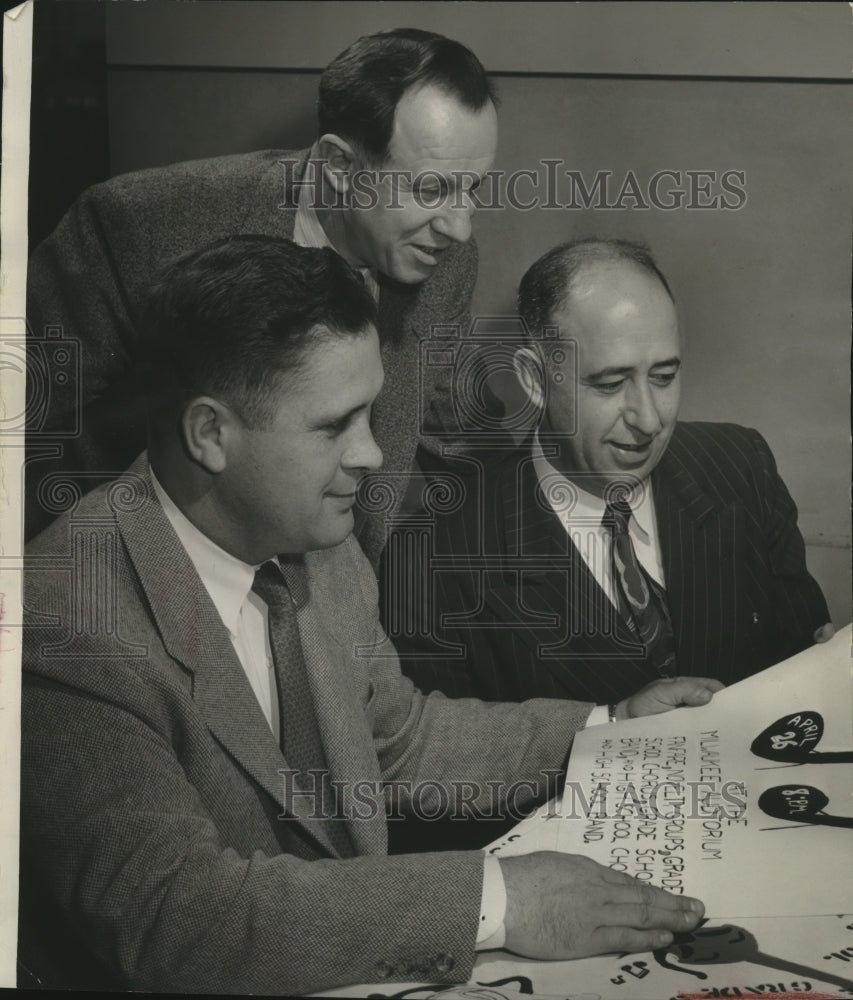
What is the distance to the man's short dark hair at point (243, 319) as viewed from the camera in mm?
1975

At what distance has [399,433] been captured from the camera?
2.12 meters

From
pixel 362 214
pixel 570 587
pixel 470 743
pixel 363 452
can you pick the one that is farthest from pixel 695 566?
pixel 362 214

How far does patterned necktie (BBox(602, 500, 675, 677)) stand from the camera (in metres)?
2.15

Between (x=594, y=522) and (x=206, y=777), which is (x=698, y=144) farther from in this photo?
(x=206, y=777)

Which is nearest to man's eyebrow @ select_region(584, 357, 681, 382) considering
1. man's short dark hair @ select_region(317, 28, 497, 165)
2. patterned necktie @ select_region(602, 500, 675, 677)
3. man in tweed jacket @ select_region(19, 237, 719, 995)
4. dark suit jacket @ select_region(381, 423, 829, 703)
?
dark suit jacket @ select_region(381, 423, 829, 703)

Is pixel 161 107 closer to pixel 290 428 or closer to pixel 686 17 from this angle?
pixel 290 428

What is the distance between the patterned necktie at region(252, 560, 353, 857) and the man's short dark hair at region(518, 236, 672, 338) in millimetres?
579

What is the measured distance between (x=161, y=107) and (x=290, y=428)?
0.61m

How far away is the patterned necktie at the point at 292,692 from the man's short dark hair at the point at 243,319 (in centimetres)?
26

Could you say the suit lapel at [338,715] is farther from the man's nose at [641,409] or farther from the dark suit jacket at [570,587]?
the man's nose at [641,409]

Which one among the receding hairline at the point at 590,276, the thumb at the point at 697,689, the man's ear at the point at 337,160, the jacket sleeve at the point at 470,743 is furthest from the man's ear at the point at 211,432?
the thumb at the point at 697,689

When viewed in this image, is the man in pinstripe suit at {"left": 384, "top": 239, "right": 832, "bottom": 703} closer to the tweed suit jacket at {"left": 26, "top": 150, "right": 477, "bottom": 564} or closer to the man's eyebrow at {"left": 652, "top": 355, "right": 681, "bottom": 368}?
the man's eyebrow at {"left": 652, "top": 355, "right": 681, "bottom": 368}

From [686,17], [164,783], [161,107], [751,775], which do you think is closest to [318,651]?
[164,783]

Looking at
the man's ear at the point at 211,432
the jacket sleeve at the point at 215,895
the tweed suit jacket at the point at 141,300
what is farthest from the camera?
the tweed suit jacket at the point at 141,300
